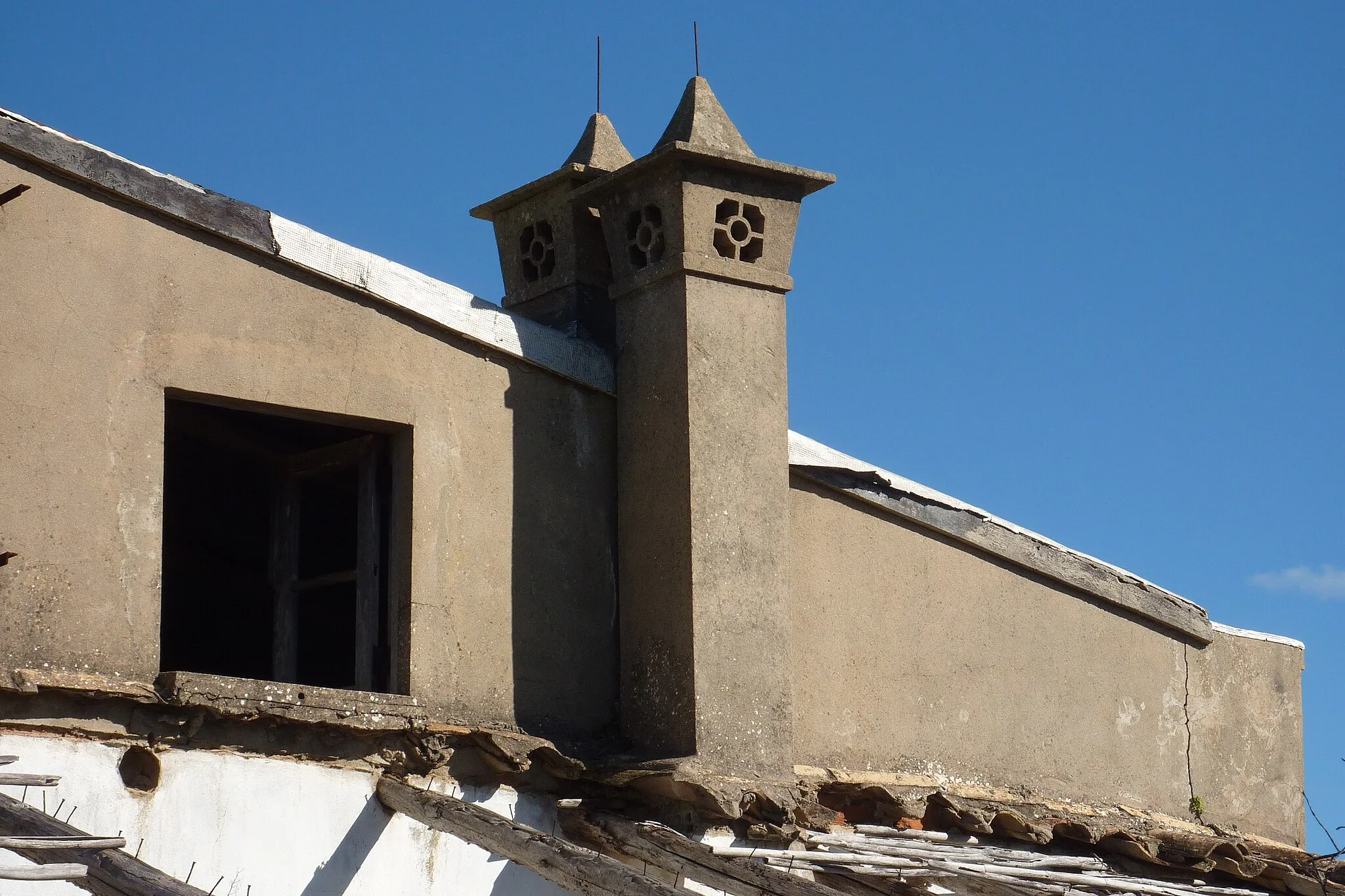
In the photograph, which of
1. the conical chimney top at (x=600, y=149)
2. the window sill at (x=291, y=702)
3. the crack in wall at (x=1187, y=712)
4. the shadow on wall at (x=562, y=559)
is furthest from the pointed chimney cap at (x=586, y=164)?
the crack in wall at (x=1187, y=712)

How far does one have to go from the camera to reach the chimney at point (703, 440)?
770 centimetres

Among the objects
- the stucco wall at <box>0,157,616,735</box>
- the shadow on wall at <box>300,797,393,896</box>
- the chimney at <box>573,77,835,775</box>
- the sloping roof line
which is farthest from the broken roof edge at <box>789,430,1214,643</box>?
the shadow on wall at <box>300,797,393,896</box>

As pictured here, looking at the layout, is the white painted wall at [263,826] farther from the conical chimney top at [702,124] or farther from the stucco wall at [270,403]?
the conical chimney top at [702,124]

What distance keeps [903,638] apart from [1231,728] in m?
2.68

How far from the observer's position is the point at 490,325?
25.6ft

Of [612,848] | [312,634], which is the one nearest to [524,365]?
[612,848]

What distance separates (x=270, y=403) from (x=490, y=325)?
3.92 ft

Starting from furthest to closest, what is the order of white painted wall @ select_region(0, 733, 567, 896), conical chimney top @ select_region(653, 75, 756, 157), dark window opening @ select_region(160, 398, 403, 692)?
conical chimney top @ select_region(653, 75, 756, 157)
dark window opening @ select_region(160, 398, 403, 692)
white painted wall @ select_region(0, 733, 567, 896)

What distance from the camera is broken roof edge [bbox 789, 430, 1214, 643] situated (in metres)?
8.69

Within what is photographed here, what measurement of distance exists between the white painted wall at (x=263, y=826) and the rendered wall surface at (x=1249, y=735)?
4624 mm

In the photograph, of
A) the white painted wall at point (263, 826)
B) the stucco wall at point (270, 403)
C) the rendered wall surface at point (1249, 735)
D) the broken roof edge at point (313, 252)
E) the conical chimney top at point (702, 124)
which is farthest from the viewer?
the rendered wall surface at point (1249, 735)

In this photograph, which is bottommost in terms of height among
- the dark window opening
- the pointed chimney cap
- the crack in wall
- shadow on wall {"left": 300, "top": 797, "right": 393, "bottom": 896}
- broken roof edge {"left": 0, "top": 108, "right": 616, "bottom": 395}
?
shadow on wall {"left": 300, "top": 797, "right": 393, "bottom": 896}

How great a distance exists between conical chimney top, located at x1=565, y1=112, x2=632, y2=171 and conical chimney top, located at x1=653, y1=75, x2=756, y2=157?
0.51 meters

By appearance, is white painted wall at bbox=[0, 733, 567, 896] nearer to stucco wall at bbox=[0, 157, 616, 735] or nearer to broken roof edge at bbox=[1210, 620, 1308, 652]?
stucco wall at bbox=[0, 157, 616, 735]
